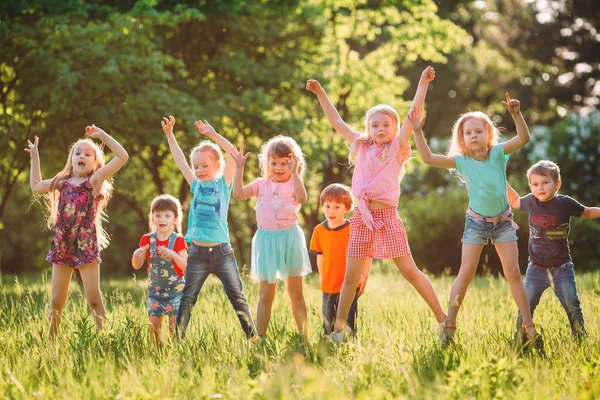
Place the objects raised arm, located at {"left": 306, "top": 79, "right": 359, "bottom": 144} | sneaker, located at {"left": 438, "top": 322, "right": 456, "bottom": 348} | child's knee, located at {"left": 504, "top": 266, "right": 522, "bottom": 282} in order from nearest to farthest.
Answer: sneaker, located at {"left": 438, "top": 322, "right": 456, "bottom": 348} < child's knee, located at {"left": 504, "top": 266, "right": 522, "bottom": 282} < raised arm, located at {"left": 306, "top": 79, "right": 359, "bottom": 144}

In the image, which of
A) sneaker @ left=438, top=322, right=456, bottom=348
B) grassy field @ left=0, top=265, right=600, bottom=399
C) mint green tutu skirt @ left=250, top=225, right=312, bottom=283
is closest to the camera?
grassy field @ left=0, top=265, right=600, bottom=399

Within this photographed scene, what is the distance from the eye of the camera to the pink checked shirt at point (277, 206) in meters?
5.33

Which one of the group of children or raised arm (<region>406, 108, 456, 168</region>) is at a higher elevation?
raised arm (<region>406, 108, 456, 168</region>)

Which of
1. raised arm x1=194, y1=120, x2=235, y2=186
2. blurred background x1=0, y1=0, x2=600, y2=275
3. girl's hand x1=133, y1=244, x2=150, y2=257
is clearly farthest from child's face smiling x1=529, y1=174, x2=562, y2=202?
girl's hand x1=133, y1=244, x2=150, y2=257

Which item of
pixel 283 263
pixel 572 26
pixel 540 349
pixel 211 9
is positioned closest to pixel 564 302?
pixel 540 349

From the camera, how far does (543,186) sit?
519cm

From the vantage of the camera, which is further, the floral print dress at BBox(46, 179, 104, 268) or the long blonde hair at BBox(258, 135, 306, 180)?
the floral print dress at BBox(46, 179, 104, 268)

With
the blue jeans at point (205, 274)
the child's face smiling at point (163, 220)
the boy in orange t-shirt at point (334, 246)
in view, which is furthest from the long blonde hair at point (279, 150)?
the child's face smiling at point (163, 220)

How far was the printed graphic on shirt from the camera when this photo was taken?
5.44 meters

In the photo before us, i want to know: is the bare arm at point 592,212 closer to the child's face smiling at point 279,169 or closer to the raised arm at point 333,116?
the raised arm at point 333,116

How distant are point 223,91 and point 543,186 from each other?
9.11 metres

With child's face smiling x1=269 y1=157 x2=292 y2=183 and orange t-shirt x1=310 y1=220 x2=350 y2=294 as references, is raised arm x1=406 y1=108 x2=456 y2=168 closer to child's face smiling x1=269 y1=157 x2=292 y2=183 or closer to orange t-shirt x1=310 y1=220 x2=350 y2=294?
orange t-shirt x1=310 y1=220 x2=350 y2=294

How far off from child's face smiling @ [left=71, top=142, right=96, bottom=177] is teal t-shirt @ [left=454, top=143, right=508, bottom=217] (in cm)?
313

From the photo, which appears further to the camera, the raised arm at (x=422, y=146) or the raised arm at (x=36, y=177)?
the raised arm at (x=36, y=177)
